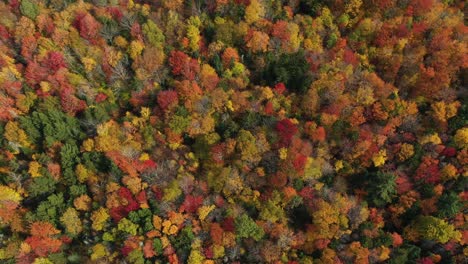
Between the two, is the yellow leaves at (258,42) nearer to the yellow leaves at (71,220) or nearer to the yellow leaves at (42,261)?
the yellow leaves at (71,220)

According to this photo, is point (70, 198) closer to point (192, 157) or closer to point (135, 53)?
point (192, 157)

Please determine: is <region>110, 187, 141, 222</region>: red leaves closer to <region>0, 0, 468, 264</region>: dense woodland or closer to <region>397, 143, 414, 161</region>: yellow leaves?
<region>0, 0, 468, 264</region>: dense woodland

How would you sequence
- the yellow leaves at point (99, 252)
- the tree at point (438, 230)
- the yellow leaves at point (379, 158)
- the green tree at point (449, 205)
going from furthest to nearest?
1. the yellow leaves at point (379, 158)
2. the yellow leaves at point (99, 252)
3. the green tree at point (449, 205)
4. the tree at point (438, 230)

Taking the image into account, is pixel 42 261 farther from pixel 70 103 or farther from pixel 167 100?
pixel 167 100

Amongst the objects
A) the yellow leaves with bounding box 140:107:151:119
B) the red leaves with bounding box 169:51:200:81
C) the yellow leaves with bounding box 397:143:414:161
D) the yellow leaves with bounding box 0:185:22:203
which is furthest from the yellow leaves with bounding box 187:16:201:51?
the yellow leaves with bounding box 397:143:414:161

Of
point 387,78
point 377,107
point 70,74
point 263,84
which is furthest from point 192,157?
point 387,78

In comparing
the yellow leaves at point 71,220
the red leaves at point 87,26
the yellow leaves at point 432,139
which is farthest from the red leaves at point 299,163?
the red leaves at point 87,26
